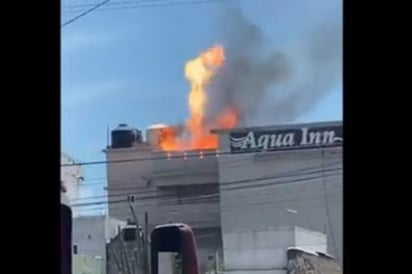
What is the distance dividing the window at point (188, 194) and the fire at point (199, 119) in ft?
0.25

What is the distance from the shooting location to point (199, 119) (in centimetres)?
110

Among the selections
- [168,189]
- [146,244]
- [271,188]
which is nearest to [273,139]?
[271,188]

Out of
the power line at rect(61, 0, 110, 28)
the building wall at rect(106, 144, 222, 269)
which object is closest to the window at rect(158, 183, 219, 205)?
the building wall at rect(106, 144, 222, 269)

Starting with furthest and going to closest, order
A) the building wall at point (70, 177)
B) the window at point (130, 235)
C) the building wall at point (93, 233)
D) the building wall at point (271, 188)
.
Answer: the window at point (130, 235) → the building wall at point (271, 188) → the building wall at point (93, 233) → the building wall at point (70, 177)

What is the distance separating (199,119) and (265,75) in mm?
151

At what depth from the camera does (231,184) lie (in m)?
1.11

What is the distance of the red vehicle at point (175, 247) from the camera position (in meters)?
1.04

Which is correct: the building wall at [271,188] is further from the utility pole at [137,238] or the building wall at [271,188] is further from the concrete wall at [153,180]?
the utility pole at [137,238]

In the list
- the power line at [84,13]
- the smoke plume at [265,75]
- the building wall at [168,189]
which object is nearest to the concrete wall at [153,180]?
the building wall at [168,189]

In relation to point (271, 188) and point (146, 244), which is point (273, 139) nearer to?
point (271, 188)
